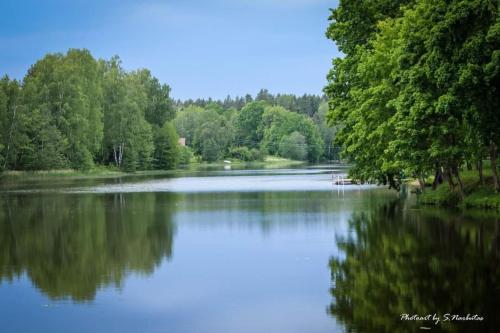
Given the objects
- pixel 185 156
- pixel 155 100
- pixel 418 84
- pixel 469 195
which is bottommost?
pixel 469 195

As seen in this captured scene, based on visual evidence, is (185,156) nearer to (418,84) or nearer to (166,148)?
(166,148)

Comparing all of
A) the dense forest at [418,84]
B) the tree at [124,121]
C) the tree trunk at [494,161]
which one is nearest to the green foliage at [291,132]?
the tree at [124,121]

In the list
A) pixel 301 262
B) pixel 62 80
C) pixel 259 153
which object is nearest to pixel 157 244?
pixel 301 262

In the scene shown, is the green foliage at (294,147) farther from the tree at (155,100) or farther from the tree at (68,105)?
the tree at (68,105)

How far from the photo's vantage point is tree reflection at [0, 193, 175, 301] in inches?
776

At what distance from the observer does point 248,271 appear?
20422 mm

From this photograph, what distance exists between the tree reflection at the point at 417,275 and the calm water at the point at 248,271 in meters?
0.04

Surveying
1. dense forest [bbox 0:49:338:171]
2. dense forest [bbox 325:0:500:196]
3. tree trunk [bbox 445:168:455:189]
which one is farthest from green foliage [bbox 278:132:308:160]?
tree trunk [bbox 445:168:455:189]

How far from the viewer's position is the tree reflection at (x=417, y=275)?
14.2 metres

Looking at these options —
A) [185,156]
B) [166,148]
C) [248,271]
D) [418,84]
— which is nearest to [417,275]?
[248,271]

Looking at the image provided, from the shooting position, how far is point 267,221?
33906 mm

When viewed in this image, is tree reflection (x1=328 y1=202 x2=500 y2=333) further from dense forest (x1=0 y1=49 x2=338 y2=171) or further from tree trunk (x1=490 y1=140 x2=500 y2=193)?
dense forest (x1=0 y1=49 x2=338 y2=171)

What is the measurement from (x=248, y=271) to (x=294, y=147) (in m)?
161

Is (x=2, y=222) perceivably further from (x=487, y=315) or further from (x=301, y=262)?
(x=487, y=315)
